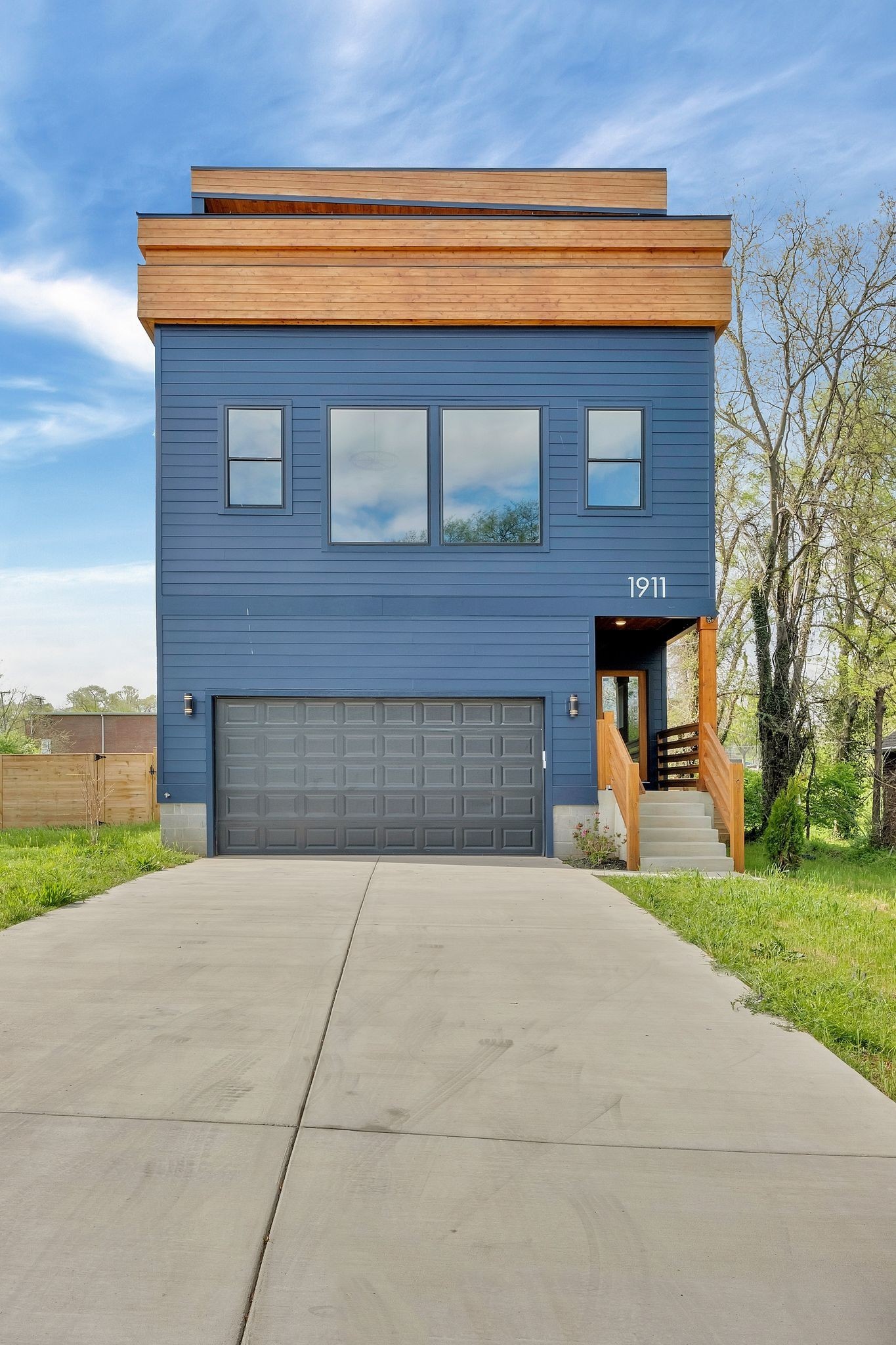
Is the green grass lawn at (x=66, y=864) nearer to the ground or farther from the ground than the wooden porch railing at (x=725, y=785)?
nearer to the ground

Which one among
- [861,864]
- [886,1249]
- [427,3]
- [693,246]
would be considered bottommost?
[861,864]

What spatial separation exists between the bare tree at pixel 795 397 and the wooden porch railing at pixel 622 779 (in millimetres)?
3835

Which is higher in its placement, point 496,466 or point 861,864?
point 496,466

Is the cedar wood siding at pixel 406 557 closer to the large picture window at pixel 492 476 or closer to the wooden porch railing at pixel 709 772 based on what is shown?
the large picture window at pixel 492 476

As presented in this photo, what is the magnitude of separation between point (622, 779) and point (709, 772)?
150 centimetres

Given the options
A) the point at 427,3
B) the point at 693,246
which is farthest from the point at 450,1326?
the point at 427,3

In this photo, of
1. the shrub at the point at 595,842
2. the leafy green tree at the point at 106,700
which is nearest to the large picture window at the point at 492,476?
the shrub at the point at 595,842

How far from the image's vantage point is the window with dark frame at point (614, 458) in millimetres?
11031

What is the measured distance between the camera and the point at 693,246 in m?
10.9

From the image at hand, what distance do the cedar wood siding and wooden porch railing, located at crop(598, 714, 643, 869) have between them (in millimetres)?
219

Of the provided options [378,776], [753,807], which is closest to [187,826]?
[378,776]

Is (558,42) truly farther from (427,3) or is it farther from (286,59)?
(286,59)

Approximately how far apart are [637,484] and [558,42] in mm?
6918

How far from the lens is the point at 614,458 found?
36.3ft
